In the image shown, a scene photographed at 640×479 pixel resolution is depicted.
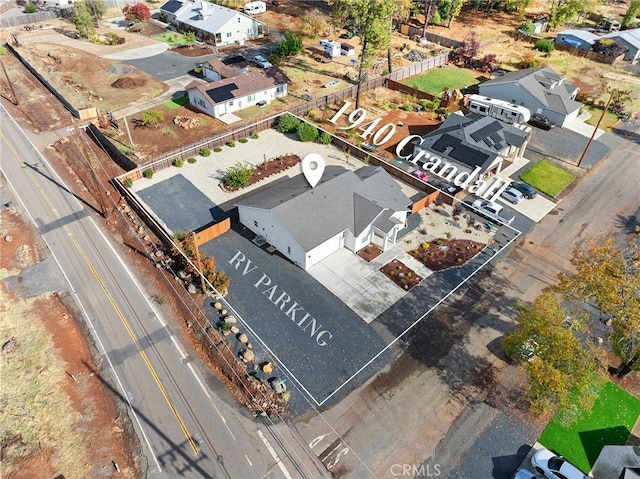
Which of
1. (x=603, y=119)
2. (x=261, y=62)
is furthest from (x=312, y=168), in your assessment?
(x=603, y=119)

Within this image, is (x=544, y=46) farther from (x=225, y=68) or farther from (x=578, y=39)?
(x=225, y=68)

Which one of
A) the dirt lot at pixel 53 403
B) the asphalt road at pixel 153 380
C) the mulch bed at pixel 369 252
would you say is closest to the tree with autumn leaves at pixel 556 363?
the mulch bed at pixel 369 252

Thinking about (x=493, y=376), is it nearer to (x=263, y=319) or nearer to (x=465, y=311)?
(x=465, y=311)

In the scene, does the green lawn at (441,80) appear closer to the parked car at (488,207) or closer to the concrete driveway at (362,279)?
the parked car at (488,207)

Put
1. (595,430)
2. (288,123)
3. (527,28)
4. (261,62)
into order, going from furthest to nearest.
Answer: (527,28), (261,62), (288,123), (595,430)

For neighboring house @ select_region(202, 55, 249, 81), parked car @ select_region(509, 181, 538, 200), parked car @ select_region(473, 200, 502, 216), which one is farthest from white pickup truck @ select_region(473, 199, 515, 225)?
neighboring house @ select_region(202, 55, 249, 81)

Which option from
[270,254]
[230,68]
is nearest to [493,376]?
[270,254]

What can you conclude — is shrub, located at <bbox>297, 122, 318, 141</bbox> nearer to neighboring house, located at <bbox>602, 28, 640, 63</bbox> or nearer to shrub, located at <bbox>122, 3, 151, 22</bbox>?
shrub, located at <bbox>122, 3, 151, 22</bbox>
